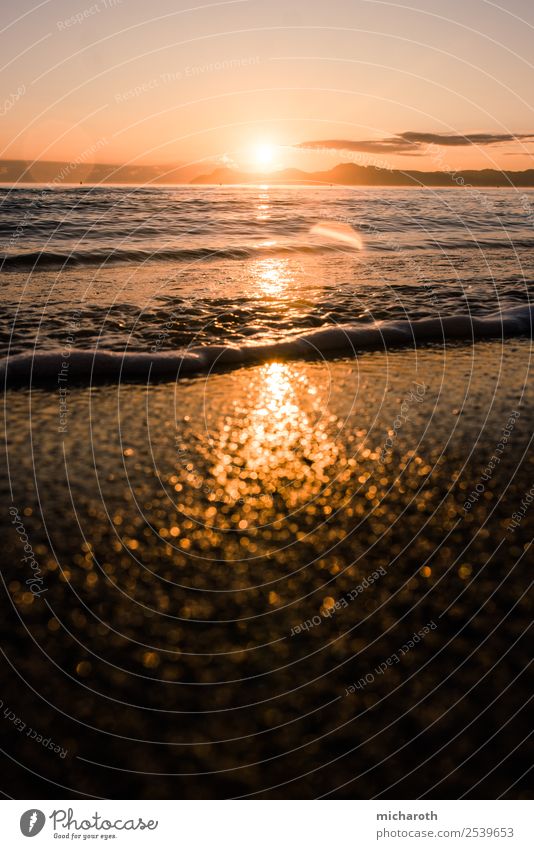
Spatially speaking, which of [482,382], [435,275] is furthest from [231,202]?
[482,382]

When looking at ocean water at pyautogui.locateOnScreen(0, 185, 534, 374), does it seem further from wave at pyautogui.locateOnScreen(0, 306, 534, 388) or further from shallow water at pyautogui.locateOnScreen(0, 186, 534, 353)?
wave at pyautogui.locateOnScreen(0, 306, 534, 388)

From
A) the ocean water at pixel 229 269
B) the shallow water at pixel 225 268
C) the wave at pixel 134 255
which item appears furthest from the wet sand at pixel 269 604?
the wave at pixel 134 255

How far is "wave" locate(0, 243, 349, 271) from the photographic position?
1080 inches

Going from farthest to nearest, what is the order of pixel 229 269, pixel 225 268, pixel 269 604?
pixel 225 268, pixel 229 269, pixel 269 604

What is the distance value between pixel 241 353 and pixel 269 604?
10.4 m

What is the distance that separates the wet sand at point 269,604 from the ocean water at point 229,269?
6534 mm

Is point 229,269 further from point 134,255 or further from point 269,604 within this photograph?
point 269,604

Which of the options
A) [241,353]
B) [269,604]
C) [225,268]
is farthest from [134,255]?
[269,604]

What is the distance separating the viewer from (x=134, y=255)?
29.2 m

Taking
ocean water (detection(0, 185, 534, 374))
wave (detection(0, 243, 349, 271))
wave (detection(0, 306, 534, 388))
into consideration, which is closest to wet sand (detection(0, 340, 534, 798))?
wave (detection(0, 306, 534, 388))

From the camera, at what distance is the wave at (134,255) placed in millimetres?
27422

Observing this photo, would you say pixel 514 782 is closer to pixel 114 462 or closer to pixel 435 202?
pixel 114 462

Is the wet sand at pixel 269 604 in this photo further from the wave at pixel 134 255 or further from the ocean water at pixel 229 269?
→ the wave at pixel 134 255

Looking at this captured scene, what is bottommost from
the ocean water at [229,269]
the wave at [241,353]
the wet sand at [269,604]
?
the wet sand at [269,604]
